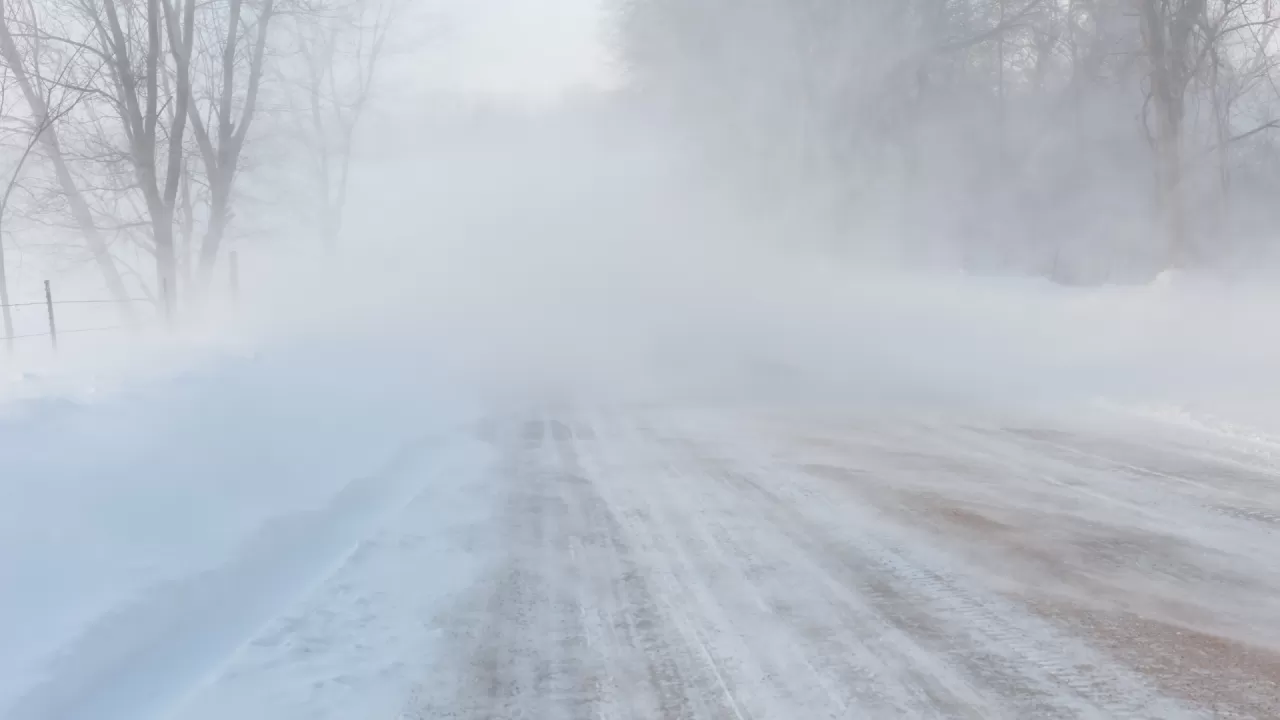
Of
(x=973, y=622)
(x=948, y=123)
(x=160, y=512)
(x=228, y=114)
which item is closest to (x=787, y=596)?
(x=973, y=622)

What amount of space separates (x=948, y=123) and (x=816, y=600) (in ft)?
89.6

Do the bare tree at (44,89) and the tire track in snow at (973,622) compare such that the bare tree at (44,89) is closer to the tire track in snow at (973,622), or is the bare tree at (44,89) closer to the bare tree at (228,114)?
the bare tree at (228,114)

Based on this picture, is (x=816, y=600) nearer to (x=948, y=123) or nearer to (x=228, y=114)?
(x=228, y=114)

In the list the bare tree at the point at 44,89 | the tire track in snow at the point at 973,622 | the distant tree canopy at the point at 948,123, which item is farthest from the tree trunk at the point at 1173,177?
the bare tree at the point at 44,89

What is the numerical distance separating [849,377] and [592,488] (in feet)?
20.7

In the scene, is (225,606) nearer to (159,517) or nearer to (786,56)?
(159,517)

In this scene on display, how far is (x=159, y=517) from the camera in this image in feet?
18.3

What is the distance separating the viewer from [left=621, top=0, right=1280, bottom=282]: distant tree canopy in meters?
23.7

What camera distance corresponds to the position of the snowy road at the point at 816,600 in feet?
12.4

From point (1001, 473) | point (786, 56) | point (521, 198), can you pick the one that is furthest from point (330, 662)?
point (521, 198)

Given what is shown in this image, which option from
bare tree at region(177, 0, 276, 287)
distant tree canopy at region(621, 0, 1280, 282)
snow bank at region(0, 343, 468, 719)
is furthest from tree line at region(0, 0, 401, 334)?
distant tree canopy at region(621, 0, 1280, 282)

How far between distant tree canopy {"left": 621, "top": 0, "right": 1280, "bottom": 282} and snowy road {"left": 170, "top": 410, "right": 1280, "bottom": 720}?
15974 millimetres

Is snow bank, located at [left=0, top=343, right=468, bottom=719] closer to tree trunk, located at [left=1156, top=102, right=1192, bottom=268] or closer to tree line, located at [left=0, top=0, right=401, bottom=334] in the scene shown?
tree line, located at [left=0, top=0, right=401, bottom=334]

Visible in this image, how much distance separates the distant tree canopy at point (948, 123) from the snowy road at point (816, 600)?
16.0m
